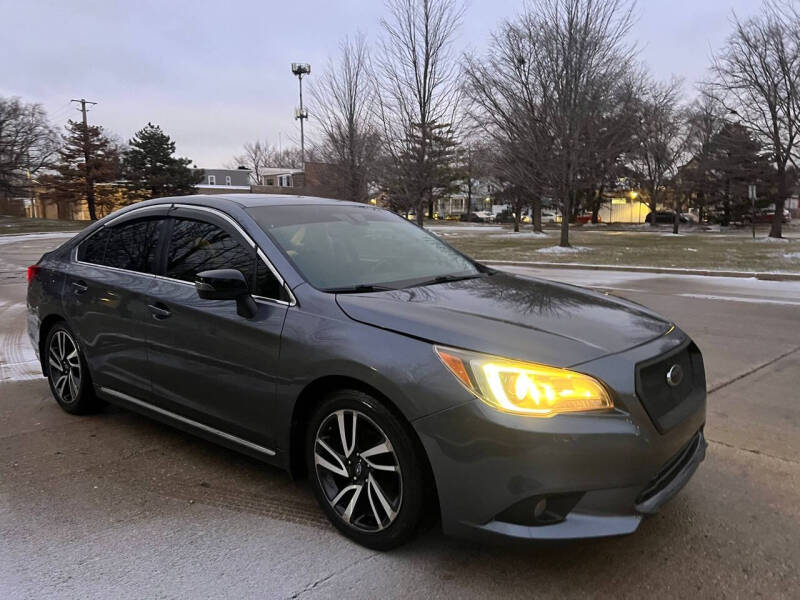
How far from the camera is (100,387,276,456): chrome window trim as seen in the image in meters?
3.14

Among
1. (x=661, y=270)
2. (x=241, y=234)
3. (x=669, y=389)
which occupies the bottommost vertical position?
(x=661, y=270)

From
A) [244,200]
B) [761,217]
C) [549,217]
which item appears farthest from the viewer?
[549,217]

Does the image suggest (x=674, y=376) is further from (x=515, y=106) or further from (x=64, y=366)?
(x=515, y=106)

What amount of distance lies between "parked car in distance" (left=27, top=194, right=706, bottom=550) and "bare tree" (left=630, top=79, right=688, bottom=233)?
122 feet

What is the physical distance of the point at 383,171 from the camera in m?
24.2

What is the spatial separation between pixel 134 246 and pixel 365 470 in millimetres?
2404

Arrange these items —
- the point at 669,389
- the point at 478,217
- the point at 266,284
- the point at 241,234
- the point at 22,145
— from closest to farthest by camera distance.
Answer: the point at 669,389 < the point at 266,284 < the point at 241,234 < the point at 22,145 < the point at 478,217

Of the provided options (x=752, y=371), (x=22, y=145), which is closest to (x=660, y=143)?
(x=752, y=371)

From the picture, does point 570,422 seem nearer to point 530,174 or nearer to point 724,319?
point 724,319

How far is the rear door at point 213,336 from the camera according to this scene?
3051 mm

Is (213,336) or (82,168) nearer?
(213,336)

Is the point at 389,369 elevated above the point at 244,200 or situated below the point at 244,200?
below

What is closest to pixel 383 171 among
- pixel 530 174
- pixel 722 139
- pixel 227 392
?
pixel 530 174

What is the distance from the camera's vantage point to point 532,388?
7.80 ft
